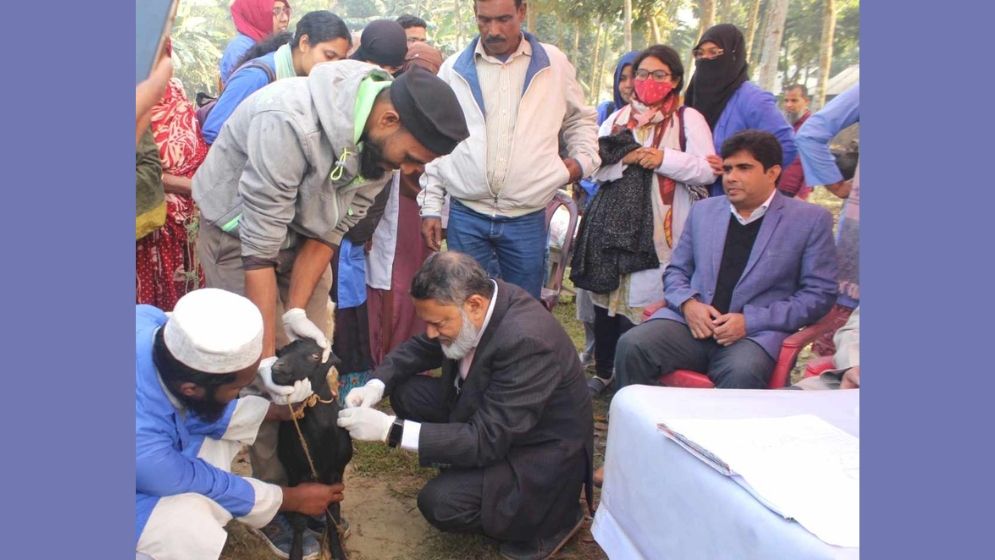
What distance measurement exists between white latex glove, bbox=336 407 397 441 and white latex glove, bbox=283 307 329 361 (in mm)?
222

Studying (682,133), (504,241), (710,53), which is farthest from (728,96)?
(504,241)

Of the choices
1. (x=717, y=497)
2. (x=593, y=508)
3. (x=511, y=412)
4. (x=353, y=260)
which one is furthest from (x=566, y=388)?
(x=353, y=260)

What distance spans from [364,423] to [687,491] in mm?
1259

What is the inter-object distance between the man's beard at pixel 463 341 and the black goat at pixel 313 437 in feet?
1.56

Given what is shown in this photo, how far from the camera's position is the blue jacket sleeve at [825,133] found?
136 inches

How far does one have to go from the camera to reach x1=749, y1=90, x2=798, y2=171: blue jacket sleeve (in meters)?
4.12

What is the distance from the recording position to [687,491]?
1.80 m

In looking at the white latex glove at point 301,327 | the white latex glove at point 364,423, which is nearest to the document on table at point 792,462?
Answer: the white latex glove at point 364,423

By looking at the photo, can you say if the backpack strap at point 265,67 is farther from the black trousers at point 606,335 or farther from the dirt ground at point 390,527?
the black trousers at point 606,335

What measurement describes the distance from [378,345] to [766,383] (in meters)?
2.13

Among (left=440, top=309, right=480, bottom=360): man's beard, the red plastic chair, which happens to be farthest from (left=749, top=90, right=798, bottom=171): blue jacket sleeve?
(left=440, top=309, right=480, bottom=360): man's beard

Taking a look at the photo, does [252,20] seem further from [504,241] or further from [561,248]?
[561,248]

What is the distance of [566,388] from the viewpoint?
294 centimetres

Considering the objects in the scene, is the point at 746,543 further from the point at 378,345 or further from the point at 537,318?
the point at 378,345
